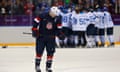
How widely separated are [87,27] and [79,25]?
0.29m

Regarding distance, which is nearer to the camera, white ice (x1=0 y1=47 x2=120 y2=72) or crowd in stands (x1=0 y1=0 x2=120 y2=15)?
white ice (x1=0 y1=47 x2=120 y2=72)

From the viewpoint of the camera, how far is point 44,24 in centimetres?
842

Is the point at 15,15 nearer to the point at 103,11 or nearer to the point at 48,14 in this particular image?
the point at 103,11

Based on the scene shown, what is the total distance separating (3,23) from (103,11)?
145 inches

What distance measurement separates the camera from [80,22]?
15.2 m

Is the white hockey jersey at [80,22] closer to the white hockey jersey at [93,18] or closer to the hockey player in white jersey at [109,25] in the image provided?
the white hockey jersey at [93,18]

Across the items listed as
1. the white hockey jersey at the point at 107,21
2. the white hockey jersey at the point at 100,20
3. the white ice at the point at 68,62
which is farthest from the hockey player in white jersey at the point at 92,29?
the white ice at the point at 68,62

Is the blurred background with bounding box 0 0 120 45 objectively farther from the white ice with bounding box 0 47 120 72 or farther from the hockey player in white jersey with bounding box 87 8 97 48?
the white ice with bounding box 0 47 120 72

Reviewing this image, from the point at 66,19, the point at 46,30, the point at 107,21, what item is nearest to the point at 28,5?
the point at 66,19

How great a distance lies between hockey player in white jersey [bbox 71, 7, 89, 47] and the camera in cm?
1508

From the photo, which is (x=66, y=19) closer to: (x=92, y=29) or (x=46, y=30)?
(x=92, y=29)

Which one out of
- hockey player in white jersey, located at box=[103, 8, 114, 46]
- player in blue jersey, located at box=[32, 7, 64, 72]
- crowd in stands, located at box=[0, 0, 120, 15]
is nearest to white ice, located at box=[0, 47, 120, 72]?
player in blue jersey, located at box=[32, 7, 64, 72]

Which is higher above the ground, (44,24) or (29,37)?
(44,24)

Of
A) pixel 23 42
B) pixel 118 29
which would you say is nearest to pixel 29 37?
pixel 23 42
